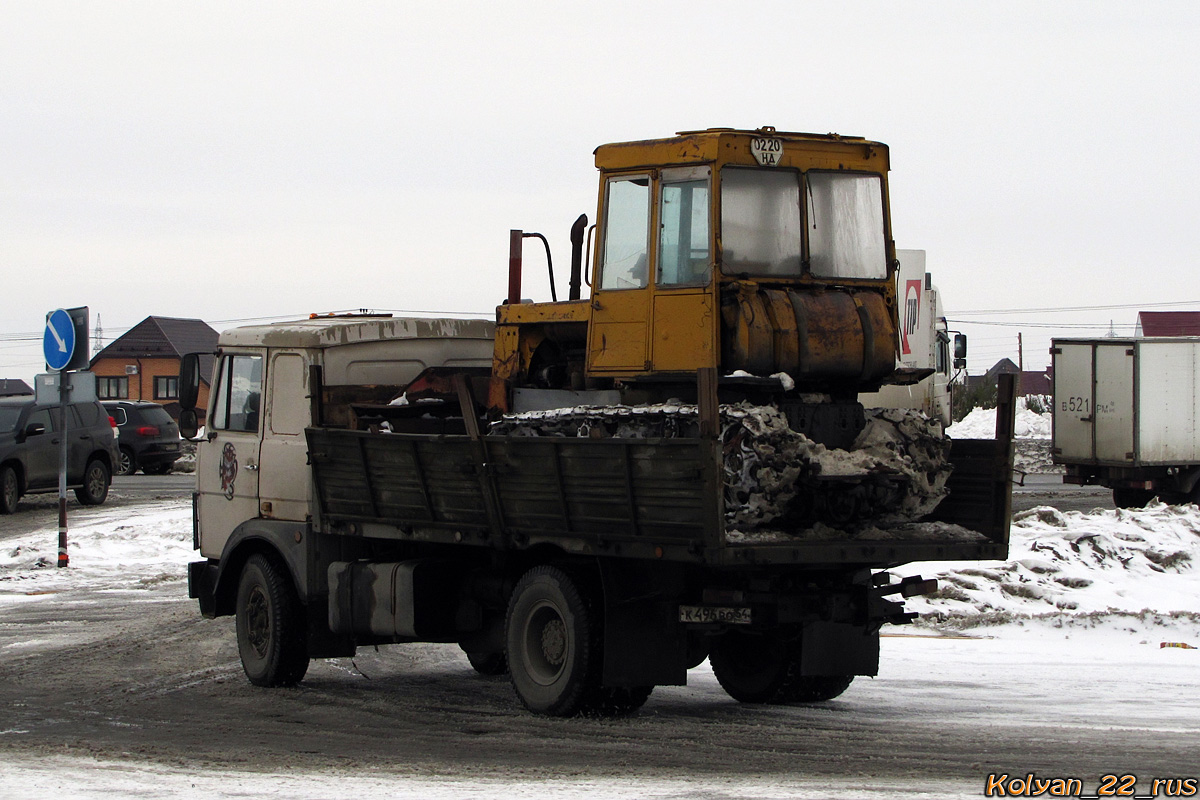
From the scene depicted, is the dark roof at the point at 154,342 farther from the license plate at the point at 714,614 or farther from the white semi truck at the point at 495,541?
the license plate at the point at 714,614

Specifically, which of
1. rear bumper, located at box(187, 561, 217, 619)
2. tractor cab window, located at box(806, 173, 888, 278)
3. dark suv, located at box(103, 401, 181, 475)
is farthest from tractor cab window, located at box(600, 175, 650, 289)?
dark suv, located at box(103, 401, 181, 475)

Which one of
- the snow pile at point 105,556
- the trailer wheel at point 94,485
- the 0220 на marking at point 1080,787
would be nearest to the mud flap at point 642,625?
A: the 0220 на marking at point 1080,787

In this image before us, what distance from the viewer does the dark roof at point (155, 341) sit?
8094 centimetres

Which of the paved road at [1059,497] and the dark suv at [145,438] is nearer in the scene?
the paved road at [1059,497]

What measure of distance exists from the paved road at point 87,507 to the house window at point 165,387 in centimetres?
4625

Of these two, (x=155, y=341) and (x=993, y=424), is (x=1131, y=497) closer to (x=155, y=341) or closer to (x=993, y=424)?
(x=993, y=424)

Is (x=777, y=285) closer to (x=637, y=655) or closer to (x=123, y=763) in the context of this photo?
(x=637, y=655)

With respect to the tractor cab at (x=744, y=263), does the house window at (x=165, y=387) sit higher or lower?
higher

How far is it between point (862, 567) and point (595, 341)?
2.32m

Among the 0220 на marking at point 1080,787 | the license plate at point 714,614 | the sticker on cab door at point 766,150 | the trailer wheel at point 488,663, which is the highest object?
the sticker on cab door at point 766,150

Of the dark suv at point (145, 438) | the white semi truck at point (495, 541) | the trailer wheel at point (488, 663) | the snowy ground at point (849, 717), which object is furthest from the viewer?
the dark suv at point (145, 438)

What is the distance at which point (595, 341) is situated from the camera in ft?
34.4

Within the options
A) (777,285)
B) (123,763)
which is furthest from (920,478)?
(123,763)

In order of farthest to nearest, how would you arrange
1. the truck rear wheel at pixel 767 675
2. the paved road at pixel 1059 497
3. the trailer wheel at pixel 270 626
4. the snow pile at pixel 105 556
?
the paved road at pixel 1059 497
the snow pile at pixel 105 556
the trailer wheel at pixel 270 626
the truck rear wheel at pixel 767 675
